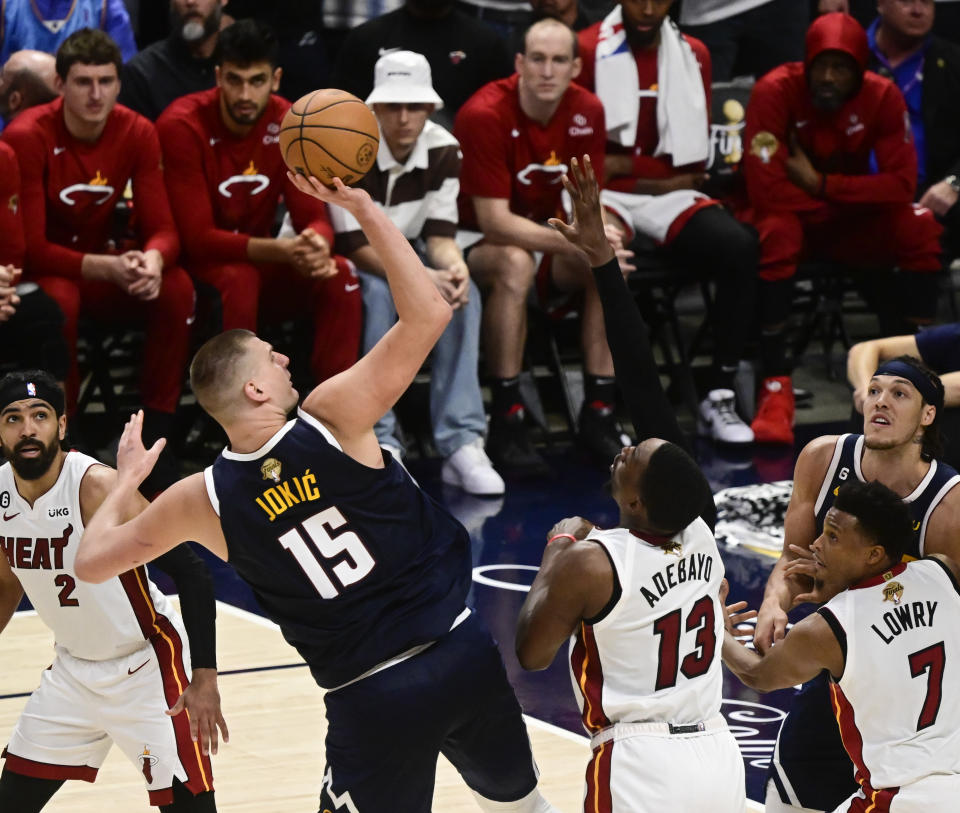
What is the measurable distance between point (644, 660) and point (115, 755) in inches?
87.0

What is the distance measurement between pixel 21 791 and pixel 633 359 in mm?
1852

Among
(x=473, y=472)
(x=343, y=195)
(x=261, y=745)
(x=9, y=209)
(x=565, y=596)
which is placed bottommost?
(x=473, y=472)

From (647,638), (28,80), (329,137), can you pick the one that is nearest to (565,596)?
(647,638)

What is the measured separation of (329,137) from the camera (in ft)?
15.2

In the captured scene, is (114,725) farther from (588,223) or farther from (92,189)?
(92,189)

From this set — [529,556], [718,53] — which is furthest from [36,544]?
[718,53]

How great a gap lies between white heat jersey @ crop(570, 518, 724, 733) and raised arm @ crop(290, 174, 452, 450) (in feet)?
1.83

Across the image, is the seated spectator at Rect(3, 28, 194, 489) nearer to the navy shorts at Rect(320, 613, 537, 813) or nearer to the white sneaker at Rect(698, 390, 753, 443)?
the white sneaker at Rect(698, 390, 753, 443)

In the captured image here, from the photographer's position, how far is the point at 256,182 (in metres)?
7.40

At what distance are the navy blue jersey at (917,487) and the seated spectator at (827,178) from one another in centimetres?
403

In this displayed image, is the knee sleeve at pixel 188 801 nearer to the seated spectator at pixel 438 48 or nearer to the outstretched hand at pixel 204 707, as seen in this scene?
the outstretched hand at pixel 204 707

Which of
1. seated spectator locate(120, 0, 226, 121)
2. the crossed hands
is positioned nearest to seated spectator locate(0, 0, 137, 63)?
seated spectator locate(120, 0, 226, 121)

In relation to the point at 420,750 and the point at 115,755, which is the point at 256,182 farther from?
the point at 420,750

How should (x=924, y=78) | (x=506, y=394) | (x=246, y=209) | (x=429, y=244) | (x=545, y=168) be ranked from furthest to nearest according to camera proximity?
(x=924, y=78)
(x=545, y=168)
(x=506, y=394)
(x=429, y=244)
(x=246, y=209)
